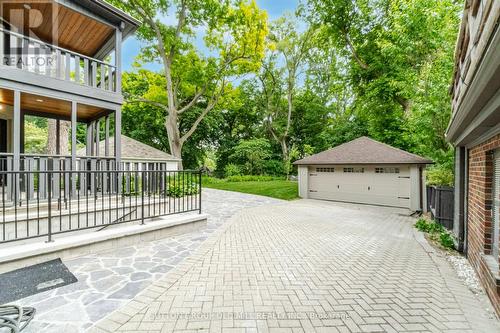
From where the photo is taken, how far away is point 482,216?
3.84 metres

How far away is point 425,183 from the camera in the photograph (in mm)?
10344

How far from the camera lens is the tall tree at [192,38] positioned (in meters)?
15.0

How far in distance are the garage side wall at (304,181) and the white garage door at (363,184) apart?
22cm

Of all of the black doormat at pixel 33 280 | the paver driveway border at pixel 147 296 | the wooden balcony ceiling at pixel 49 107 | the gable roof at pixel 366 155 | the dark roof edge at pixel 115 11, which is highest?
the dark roof edge at pixel 115 11

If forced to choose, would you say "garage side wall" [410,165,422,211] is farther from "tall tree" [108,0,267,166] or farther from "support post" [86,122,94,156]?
"support post" [86,122,94,156]

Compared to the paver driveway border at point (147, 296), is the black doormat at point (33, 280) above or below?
above

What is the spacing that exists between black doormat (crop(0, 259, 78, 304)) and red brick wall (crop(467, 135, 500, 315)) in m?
5.47

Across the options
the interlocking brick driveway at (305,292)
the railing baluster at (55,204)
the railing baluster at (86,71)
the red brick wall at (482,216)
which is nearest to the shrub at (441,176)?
the interlocking brick driveway at (305,292)

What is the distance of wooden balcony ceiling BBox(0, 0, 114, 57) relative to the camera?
6.05 meters

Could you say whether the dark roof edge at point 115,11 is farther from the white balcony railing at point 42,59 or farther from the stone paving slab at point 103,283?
the stone paving slab at point 103,283

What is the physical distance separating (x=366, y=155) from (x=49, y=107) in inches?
496

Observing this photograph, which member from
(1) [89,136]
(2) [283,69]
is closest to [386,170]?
(1) [89,136]

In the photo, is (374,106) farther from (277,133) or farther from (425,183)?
(277,133)

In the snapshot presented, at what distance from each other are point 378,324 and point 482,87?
257 cm
